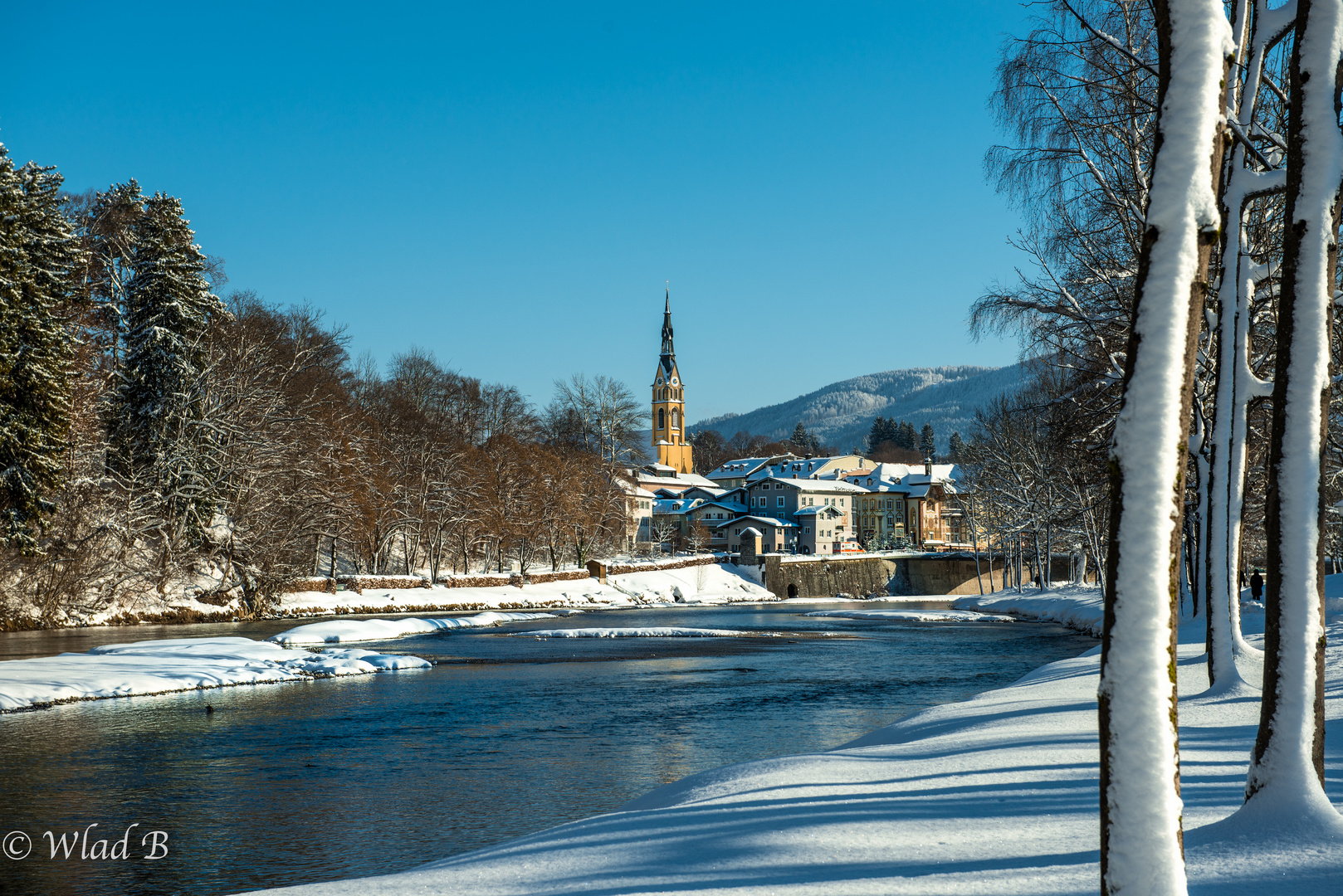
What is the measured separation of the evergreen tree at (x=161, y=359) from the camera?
157ft

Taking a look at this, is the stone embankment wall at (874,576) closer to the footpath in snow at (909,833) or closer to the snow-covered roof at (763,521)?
the snow-covered roof at (763,521)

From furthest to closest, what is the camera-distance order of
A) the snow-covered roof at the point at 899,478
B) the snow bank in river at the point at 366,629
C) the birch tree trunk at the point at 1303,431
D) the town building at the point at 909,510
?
1. the snow-covered roof at the point at 899,478
2. the town building at the point at 909,510
3. the snow bank in river at the point at 366,629
4. the birch tree trunk at the point at 1303,431

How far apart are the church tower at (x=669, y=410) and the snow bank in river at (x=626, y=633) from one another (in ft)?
388

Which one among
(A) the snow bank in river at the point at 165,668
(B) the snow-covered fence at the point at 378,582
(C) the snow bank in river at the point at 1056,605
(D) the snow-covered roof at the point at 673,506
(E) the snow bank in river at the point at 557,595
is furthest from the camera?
(D) the snow-covered roof at the point at 673,506

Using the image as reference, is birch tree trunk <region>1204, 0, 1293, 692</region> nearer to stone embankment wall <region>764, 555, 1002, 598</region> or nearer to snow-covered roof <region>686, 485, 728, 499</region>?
stone embankment wall <region>764, 555, 1002, 598</region>

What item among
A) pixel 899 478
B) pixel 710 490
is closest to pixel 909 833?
pixel 710 490

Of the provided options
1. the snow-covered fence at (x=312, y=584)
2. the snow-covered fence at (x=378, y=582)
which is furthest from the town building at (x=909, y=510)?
the snow-covered fence at (x=312, y=584)

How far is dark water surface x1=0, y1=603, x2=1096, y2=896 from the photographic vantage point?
10.5 meters

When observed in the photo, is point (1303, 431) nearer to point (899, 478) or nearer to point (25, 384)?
point (25, 384)

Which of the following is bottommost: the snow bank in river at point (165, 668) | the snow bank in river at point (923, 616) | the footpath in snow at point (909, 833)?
the snow bank in river at point (923, 616)

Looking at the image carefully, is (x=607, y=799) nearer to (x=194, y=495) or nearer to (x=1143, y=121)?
(x=1143, y=121)

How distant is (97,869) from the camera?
32.5 feet

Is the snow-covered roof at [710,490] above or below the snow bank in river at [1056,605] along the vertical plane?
above

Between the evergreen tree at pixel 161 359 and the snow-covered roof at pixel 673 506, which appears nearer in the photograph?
the evergreen tree at pixel 161 359
